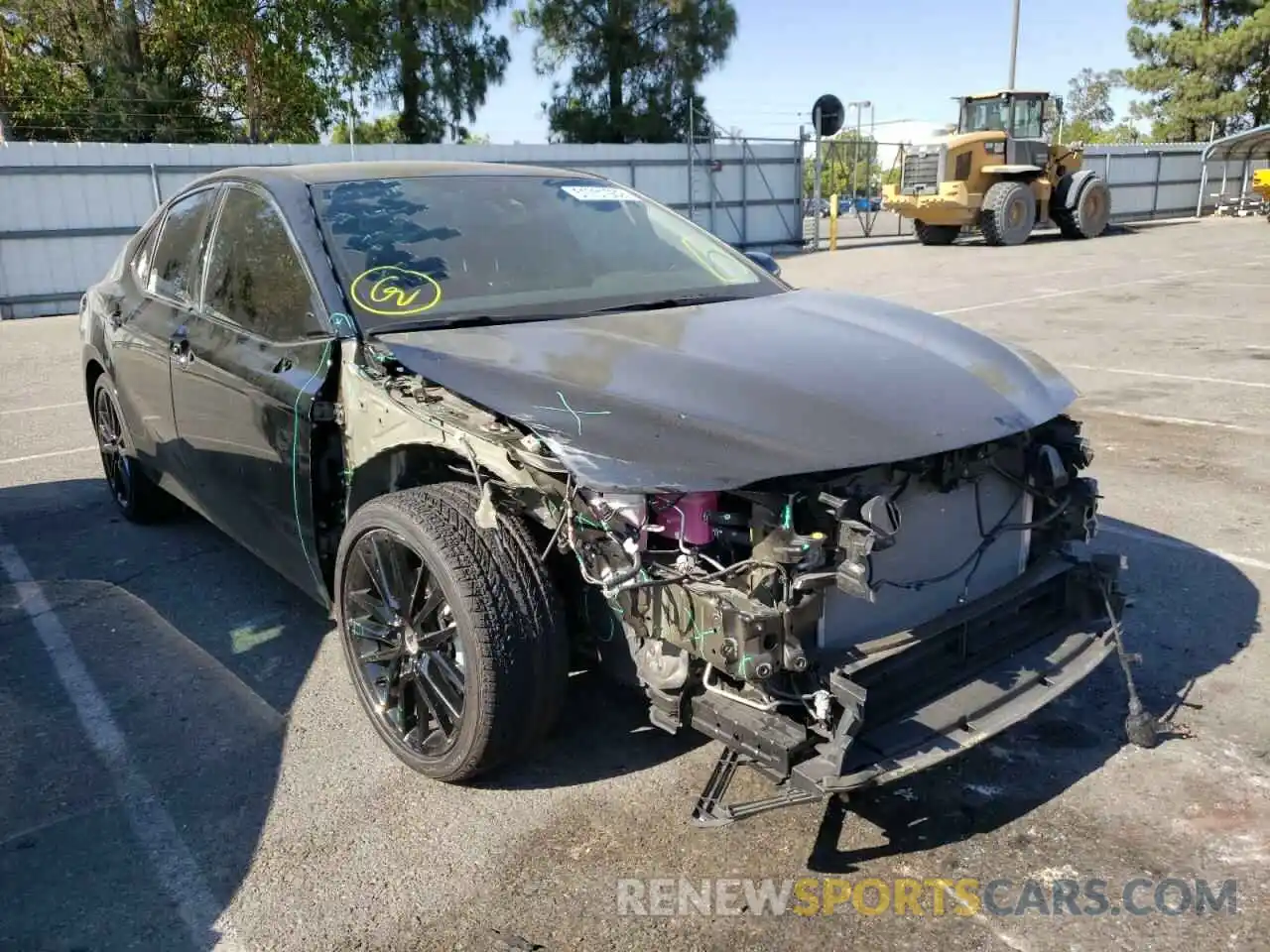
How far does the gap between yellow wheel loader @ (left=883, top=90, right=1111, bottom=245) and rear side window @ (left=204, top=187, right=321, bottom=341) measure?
782 inches

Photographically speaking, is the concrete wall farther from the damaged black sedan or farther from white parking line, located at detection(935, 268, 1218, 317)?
the damaged black sedan

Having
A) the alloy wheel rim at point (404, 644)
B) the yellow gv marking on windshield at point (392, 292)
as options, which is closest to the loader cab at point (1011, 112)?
the yellow gv marking on windshield at point (392, 292)

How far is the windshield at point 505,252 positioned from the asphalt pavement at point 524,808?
1.14m

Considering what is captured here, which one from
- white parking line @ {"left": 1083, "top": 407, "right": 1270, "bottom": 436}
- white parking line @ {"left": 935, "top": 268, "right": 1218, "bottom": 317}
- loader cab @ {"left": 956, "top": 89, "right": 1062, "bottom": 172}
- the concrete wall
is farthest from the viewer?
loader cab @ {"left": 956, "top": 89, "right": 1062, "bottom": 172}

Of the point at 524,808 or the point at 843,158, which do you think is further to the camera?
the point at 843,158

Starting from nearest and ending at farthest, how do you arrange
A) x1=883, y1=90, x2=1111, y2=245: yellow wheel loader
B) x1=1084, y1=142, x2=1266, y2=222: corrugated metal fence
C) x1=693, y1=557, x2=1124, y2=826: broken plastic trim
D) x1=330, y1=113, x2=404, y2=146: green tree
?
x1=693, y1=557, x2=1124, y2=826: broken plastic trim
x1=883, y1=90, x2=1111, y2=245: yellow wheel loader
x1=1084, y1=142, x2=1266, y2=222: corrugated metal fence
x1=330, y1=113, x2=404, y2=146: green tree

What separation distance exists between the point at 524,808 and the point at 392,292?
5.51ft

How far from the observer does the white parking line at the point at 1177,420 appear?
6.58m

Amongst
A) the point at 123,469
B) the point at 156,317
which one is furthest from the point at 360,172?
the point at 123,469

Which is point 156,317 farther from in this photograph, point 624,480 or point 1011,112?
point 1011,112

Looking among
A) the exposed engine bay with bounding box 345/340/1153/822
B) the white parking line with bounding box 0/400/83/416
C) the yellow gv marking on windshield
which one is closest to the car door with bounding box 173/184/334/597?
the yellow gv marking on windshield

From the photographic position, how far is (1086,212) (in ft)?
76.0

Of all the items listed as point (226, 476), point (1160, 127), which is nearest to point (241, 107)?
point (226, 476)

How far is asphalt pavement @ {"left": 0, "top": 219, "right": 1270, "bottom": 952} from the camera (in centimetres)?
245
